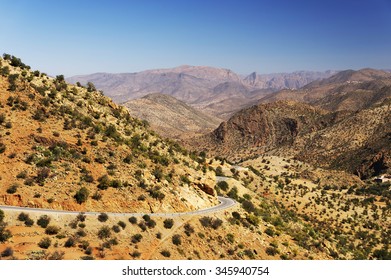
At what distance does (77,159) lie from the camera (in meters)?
33.2

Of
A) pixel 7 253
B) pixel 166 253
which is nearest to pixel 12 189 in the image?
pixel 7 253

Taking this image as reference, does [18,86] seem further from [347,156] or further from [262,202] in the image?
[347,156]

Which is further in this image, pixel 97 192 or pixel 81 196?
pixel 97 192

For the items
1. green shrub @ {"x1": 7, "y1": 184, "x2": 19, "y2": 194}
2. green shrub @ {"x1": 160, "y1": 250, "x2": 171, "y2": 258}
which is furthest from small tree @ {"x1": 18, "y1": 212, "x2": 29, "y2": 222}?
green shrub @ {"x1": 160, "y1": 250, "x2": 171, "y2": 258}

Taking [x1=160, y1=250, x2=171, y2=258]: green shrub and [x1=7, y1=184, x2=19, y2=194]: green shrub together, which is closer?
[x1=160, y1=250, x2=171, y2=258]: green shrub

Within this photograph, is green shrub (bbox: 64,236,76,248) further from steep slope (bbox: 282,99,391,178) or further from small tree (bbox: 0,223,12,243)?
steep slope (bbox: 282,99,391,178)

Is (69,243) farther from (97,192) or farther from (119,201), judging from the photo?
(119,201)

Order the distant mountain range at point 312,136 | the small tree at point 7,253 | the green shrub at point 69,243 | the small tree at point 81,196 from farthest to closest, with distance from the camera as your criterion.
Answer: the distant mountain range at point 312,136, the small tree at point 81,196, the green shrub at point 69,243, the small tree at point 7,253

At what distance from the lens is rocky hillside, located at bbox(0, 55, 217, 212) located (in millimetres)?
29312

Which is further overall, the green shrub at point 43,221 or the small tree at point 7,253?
the green shrub at point 43,221

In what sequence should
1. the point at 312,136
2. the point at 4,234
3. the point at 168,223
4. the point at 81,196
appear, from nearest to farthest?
the point at 4,234 → the point at 81,196 → the point at 168,223 → the point at 312,136

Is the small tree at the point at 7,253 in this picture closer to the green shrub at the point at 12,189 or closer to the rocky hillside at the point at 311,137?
the green shrub at the point at 12,189

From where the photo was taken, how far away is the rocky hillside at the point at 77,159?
29.3 meters

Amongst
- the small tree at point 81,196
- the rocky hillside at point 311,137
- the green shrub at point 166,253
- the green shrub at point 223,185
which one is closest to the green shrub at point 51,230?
the small tree at point 81,196
